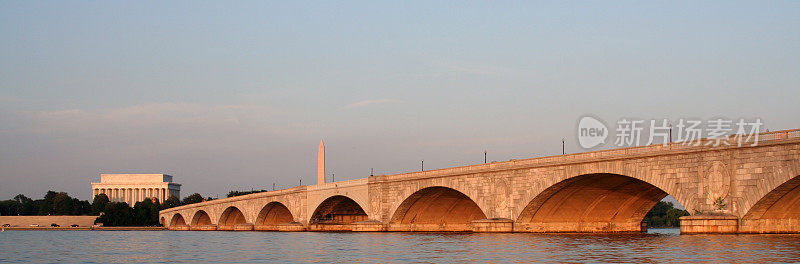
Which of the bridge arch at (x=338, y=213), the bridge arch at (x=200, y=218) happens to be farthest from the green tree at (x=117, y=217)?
the bridge arch at (x=338, y=213)

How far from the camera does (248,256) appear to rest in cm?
4134

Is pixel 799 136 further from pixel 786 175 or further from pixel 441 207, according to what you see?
pixel 441 207

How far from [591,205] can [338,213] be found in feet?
143

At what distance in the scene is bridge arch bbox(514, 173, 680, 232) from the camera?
57969 millimetres

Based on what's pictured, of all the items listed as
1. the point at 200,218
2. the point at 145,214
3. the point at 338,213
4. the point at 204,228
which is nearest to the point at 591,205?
the point at 338,213

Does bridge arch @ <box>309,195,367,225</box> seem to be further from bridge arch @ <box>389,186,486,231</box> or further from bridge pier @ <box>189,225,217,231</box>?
bridge pier @ <box>189,225,217,231</box>

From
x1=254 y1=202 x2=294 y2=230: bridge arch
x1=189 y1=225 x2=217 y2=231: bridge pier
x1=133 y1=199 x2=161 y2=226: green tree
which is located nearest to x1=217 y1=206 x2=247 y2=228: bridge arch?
x1=189 y1=225 x2=217 y2=231: bridge pier

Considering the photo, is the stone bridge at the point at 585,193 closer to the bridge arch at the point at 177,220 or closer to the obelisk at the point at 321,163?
the obelisk at the point at 321,163

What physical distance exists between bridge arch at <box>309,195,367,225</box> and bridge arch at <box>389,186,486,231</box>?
16399mm

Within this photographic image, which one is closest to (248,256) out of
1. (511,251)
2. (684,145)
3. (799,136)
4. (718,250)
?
(511,251)

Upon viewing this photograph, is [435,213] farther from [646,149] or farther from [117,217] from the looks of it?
[117,217]

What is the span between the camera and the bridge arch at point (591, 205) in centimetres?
5797

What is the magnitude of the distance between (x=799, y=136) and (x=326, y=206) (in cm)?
6329

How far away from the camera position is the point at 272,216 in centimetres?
11775
